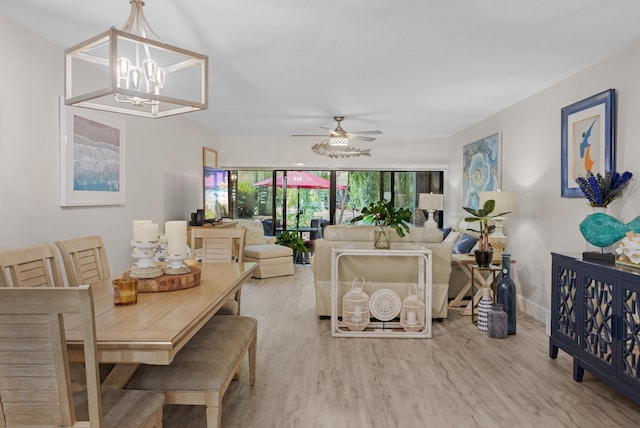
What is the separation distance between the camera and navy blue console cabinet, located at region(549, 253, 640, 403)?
2.46 metres

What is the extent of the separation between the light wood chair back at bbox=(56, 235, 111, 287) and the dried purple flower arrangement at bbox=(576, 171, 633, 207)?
3544 mm

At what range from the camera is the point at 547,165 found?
171 inches

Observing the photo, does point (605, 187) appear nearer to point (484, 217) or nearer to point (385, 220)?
point (484, 217)

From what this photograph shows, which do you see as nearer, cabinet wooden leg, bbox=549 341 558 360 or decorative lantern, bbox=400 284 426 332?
cabinet wooden leg, bbox=549 341 558 360

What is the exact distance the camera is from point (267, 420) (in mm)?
2434

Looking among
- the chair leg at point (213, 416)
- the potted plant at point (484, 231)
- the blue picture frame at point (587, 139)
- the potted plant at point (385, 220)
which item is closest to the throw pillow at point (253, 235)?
the potted plant at point (385, 220)

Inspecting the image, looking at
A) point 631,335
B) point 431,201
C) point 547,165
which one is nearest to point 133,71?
point 631,335

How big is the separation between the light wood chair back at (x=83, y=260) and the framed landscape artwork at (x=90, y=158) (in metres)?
0.81

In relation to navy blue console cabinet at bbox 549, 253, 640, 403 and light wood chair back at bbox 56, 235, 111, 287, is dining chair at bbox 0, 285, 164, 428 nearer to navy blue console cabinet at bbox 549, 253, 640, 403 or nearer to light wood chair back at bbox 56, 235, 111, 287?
light wood chair back at bbox 56, 235, 111, 287

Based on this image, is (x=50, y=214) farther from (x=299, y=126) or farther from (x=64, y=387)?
(x=299, y=126)

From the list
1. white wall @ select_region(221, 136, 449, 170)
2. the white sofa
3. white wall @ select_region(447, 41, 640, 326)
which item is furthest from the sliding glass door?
the white sofa

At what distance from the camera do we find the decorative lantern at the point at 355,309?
Result: 4023 millimetres

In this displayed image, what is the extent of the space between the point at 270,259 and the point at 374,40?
14.1 feet

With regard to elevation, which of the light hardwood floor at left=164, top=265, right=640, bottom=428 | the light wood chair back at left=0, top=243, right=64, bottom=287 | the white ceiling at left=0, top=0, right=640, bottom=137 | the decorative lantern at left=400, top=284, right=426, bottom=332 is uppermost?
the white ceiling at left=0, top=0, right=640, bottom=137
